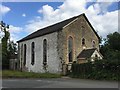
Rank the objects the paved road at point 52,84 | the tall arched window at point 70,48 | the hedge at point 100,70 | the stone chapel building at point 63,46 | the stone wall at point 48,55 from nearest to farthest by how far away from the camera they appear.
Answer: the paved road at point 52,84, the hedge at point 100,70, the stone chapel building at point 63,46, the stone wall at point 48,55, the tall arched window at point 70,48

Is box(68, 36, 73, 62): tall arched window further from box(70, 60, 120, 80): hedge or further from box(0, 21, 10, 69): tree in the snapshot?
box(0, 21, 10, 69): tree

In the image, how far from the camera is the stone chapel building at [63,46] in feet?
124

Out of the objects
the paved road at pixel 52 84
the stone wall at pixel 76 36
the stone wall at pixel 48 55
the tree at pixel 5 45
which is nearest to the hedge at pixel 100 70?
the stone wall at pixel 76 36

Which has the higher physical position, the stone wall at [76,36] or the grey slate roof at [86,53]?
the stone wall at [76,36]

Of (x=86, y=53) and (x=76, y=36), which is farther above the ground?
(x=76, y=36)

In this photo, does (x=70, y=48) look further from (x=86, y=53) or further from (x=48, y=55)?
(x=48, y=55)

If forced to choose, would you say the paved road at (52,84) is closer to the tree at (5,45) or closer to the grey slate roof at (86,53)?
the grey slate roof at (86,53)

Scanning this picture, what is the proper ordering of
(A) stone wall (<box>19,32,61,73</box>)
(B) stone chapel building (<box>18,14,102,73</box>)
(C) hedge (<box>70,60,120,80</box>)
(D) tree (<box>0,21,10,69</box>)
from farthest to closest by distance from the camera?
(D) tree (<box>0,21,10,69</box>) → (A) stone wall (<box>19,32,61,73</box>) → (B) stone chapel building (<box>18,14,102,73</box>) → (C) hedge (<box>70,60,120,80</box>)

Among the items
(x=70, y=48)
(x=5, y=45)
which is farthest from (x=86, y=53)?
(x=5, y=45)

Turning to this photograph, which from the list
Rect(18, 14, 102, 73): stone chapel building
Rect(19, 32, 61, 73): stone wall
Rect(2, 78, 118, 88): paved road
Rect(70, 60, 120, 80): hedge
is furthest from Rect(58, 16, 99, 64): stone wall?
Rect(2, 78, 118, 88): paved road

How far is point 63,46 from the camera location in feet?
125

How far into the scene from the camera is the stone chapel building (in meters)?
37.9

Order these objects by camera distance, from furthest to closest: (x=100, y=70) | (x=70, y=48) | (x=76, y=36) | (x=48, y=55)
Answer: (x=48, y=55), (x=76, y=36), (x=70, y=48), (x=100, y=70)

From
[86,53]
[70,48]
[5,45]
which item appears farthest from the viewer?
[5,45]
